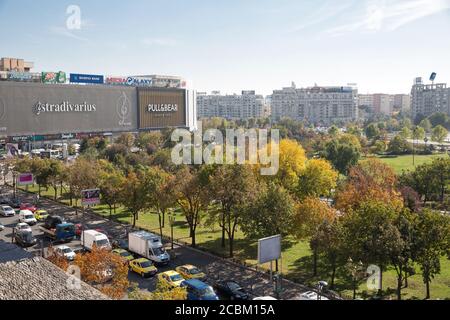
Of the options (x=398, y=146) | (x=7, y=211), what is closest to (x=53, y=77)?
(x=7, y=211)

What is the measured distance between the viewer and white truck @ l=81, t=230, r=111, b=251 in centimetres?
1789

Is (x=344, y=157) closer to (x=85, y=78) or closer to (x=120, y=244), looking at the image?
(x=85, y=78)

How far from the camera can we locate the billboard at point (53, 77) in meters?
32.0

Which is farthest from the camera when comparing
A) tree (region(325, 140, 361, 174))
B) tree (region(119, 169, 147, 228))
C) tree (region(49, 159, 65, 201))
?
tree (region(325, 140, 361, 174))

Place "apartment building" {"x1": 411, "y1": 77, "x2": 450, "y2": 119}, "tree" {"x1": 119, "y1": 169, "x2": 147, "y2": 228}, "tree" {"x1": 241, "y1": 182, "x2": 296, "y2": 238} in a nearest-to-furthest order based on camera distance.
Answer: "tree" {"x1": 241, "y1": 182, "x2": 296, "y2": 238}, "tree" {"x1": 119, "y1": 169, "x2": 147, "y2": 228}, "apartment building" {"x1": 411, "y1": 77, "x2": 450, "y2": 119}

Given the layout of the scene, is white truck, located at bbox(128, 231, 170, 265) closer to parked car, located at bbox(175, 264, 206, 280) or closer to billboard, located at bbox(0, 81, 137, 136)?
parked car, located at bbox(175, 264, 206, 280)

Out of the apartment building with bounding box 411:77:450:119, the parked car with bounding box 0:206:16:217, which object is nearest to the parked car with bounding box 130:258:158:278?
the parked car with bounding box 0:206:16:217

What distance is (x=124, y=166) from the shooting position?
33.4m

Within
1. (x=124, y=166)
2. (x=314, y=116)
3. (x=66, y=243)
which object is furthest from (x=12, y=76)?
(x=314, y=116)

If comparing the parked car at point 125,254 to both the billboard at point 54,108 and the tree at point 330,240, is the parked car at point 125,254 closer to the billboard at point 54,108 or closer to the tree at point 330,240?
the tree at point 330,240

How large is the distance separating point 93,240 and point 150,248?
2647 mm

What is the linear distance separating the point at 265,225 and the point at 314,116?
105516mm

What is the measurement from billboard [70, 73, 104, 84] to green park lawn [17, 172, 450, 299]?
49.7ft
